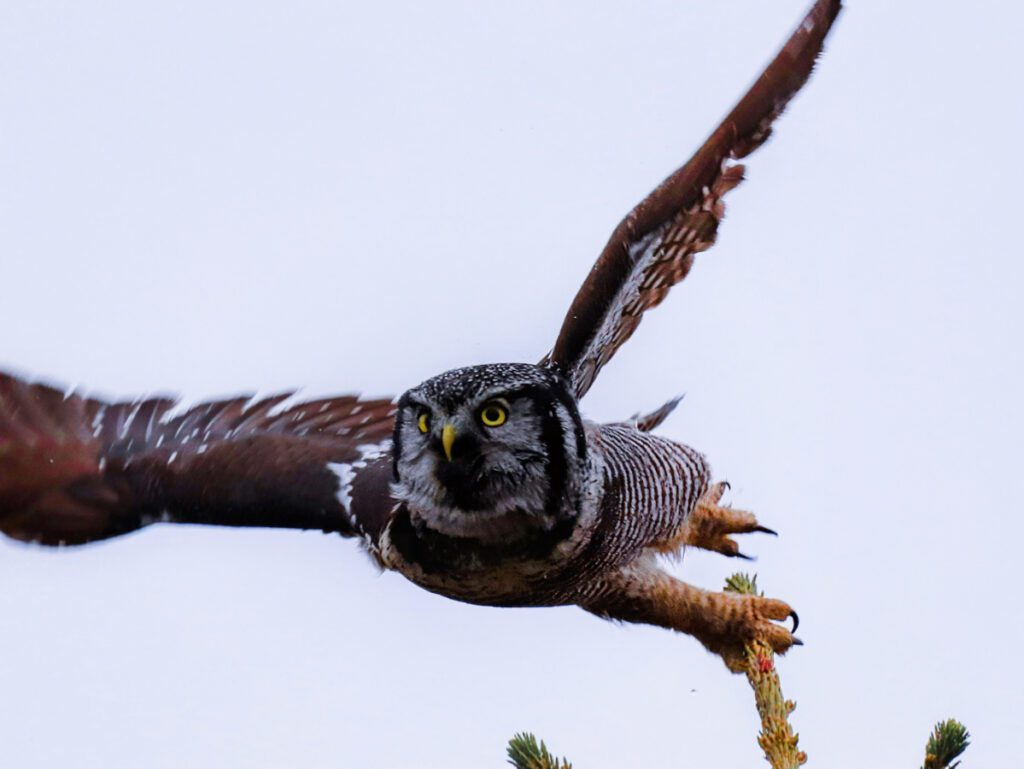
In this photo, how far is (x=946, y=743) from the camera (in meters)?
3.70

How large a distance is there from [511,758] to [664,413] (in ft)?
10.1

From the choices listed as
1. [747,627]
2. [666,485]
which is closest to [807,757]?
[666,485]

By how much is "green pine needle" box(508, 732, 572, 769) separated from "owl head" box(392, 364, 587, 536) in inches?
39.0

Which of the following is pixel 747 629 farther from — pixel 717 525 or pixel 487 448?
pixel 487 448

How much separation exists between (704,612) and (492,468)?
199cm

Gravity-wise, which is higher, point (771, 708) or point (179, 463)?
point (771, 708)

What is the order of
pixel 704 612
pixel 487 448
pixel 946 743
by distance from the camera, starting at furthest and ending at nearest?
pixel 704 612
pixel 487 448
pixel 946 743

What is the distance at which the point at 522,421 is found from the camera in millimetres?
4887

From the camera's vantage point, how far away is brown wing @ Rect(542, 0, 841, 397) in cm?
491

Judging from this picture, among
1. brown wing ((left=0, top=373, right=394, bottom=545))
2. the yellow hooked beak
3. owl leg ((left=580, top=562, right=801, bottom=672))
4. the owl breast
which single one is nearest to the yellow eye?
the yellow hooked beak

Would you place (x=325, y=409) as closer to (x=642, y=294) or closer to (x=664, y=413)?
(x=664, y=413)

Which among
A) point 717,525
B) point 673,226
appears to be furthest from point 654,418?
point 673,226

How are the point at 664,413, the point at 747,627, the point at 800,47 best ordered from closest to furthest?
the point at 800,47, the point at 747,627, the point at 664,413

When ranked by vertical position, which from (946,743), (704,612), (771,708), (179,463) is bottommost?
(179,463)
